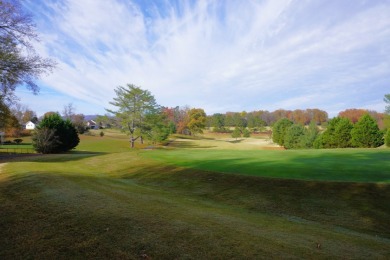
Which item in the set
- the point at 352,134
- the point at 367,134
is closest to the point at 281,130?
the point at 352,134

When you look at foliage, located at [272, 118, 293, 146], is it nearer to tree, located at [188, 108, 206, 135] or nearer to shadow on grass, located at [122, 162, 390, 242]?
tree, located at [188, 108, 206, 135]

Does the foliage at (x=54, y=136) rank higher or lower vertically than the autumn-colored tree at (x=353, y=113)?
lower

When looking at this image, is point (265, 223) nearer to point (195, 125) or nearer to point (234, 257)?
point (234, 257)

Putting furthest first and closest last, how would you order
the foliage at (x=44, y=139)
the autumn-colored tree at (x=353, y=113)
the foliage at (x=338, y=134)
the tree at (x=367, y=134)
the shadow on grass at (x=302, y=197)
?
the autumn-colored tree at (x=353, y=113)
the foliage at (x=338, y=134)
the tree at (x=367, y=134)
the foliage at (x=44, y=139)
the shadow on grass at (x=302, y=197)

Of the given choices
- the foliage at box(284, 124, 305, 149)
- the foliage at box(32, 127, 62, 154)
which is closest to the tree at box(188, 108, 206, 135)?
the foliage at box(284, 124, 305, 149)

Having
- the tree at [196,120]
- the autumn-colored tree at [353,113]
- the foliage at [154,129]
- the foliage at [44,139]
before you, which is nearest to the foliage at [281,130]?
the foliage at [154,129]

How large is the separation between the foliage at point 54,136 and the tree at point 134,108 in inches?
740

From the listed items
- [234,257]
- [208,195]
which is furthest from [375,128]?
[234,257]

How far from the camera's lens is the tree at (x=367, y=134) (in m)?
38.5

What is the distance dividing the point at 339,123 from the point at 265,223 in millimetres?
41268

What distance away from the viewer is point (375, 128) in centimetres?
3850

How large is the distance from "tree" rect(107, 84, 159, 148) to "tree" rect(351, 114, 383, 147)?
38995 millimetres

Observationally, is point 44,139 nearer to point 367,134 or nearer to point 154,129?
point 154,129

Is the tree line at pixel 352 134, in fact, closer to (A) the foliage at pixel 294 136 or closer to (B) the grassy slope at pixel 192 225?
(A) the foliage at pixel 294 136
